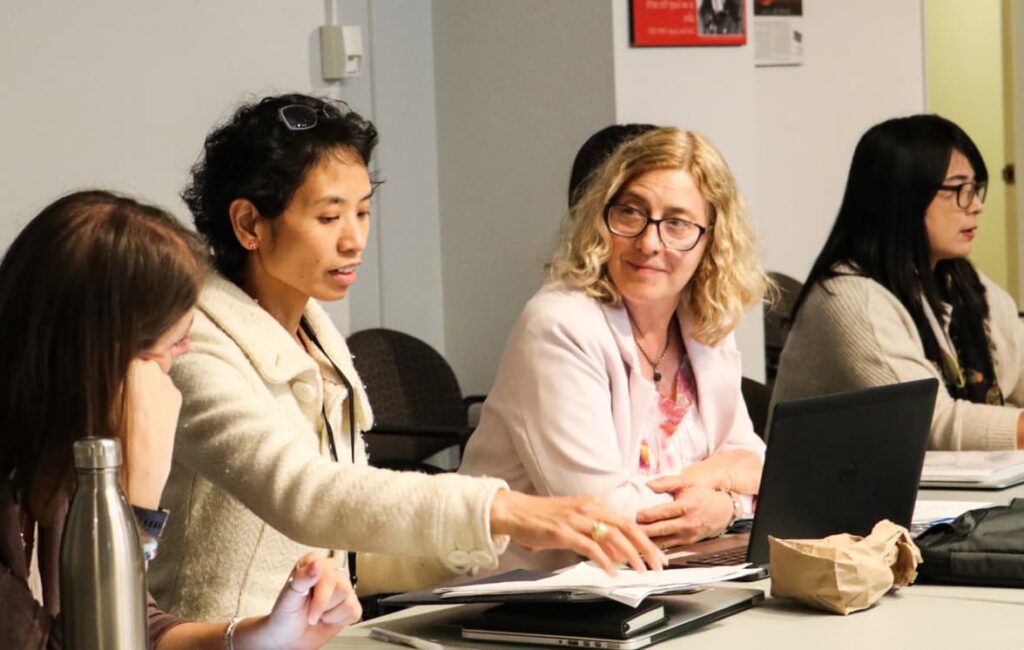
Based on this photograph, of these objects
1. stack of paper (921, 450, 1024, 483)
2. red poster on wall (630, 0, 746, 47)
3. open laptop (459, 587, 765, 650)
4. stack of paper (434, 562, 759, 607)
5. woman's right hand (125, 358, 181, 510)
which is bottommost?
stack of paper (921, 450, 1024, 483)

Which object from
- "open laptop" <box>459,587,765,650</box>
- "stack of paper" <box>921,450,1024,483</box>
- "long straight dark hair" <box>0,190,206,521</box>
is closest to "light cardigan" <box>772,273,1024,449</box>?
"stack of paper" <box>921,450,1024,483</box>

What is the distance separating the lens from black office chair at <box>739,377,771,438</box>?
361 centimetres

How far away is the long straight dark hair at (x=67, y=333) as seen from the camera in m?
1.52

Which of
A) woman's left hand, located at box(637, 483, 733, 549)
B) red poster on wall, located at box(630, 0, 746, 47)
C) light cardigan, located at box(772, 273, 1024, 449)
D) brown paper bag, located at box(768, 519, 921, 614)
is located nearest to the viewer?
brown paper bag, located at box(768, 519, 921, 614)

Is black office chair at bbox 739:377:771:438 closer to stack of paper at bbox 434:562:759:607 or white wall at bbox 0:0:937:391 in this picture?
white wall at bbox 0:0:937:391

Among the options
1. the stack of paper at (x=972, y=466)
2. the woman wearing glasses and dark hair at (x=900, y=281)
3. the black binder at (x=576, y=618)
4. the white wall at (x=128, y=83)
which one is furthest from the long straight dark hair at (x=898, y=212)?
the black binder at (x=576, y=618)

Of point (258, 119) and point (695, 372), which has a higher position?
point (258, 119)

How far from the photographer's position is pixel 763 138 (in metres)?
5.84

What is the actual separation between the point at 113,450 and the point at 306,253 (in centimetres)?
94

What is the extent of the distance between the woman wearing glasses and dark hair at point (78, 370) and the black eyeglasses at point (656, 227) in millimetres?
1157

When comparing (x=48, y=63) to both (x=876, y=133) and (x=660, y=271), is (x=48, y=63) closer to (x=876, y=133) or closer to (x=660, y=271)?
(x=660, y=271)

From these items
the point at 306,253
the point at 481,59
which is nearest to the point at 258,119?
the point at 306,253

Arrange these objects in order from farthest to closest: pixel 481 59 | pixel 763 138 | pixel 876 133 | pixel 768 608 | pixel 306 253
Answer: pixel 763 138 < pixel 481 59 < pixel 876 133 < pixel 306 253 < pixel 768 608

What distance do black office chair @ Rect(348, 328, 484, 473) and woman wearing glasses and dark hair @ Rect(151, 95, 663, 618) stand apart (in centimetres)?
181
